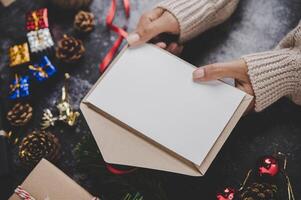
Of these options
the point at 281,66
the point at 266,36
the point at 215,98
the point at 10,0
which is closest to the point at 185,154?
the point at 215,98

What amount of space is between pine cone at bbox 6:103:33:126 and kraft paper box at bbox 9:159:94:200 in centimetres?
17

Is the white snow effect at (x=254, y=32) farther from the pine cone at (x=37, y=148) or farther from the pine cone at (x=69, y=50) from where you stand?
the pine cone at (x=37, y=148)

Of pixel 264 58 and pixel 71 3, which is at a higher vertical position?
pixel 71 3

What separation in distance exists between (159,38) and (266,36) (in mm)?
274

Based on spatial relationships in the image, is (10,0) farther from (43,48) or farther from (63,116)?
(63,116)

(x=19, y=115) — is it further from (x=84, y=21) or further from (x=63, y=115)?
(x=84, y=21)

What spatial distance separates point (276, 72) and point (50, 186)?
517 millimetres

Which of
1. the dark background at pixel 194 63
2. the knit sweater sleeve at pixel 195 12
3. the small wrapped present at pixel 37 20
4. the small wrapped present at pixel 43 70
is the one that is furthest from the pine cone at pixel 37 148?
the knit sweater sleeve at pixel 195 12

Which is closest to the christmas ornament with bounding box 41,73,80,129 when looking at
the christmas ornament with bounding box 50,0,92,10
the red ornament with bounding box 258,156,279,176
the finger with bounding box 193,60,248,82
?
the christmas ornament with bounding box 50,0,92,10

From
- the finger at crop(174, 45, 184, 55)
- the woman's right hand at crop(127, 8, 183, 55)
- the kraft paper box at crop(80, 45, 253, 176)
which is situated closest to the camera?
the kraft paper box at crop(80, 45, 253, 176)

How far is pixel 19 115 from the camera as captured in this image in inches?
34.9

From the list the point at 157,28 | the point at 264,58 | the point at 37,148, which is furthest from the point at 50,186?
the point at 264,58

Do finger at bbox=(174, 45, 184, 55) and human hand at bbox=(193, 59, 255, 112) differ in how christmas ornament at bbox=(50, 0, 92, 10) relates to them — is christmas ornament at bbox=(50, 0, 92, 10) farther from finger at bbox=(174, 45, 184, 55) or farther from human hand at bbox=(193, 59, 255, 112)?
human hand at bbox=(193, 59, 255, 112)

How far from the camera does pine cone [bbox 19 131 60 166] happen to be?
2.75ft
